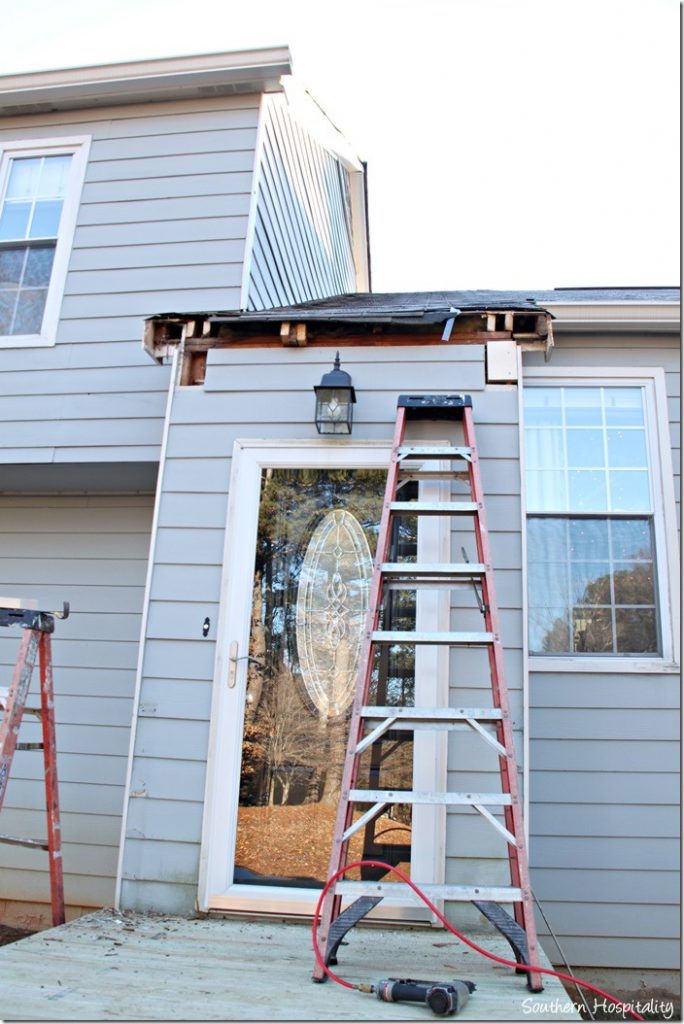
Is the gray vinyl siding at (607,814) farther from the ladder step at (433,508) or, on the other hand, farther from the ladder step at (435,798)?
the ladder step at (435,798)

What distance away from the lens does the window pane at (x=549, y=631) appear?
12.3 ft

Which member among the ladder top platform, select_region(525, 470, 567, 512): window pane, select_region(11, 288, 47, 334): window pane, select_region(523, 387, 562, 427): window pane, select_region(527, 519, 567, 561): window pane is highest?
select_region(11, 288, 47, 334): window pane

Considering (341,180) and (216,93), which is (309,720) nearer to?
(216,93)

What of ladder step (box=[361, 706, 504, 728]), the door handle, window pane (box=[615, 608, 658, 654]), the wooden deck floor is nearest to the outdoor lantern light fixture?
the door handle

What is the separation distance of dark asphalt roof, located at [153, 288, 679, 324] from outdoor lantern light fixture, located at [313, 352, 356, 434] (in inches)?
12.5

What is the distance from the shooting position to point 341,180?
789 centimetres

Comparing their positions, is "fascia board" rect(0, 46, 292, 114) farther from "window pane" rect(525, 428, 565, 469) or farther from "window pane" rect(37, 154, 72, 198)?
"window pane" rect(525, 428, 565, 469)

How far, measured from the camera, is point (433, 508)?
9.19 feet

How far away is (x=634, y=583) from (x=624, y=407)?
3.19 ft

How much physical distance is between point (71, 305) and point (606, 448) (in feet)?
11.0

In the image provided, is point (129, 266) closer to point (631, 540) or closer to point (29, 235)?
point (29, 235)

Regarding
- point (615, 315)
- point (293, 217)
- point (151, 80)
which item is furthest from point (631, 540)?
point (151, 80)

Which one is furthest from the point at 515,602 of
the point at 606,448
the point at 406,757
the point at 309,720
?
the point at 606,448

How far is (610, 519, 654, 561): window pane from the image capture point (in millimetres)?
3846
